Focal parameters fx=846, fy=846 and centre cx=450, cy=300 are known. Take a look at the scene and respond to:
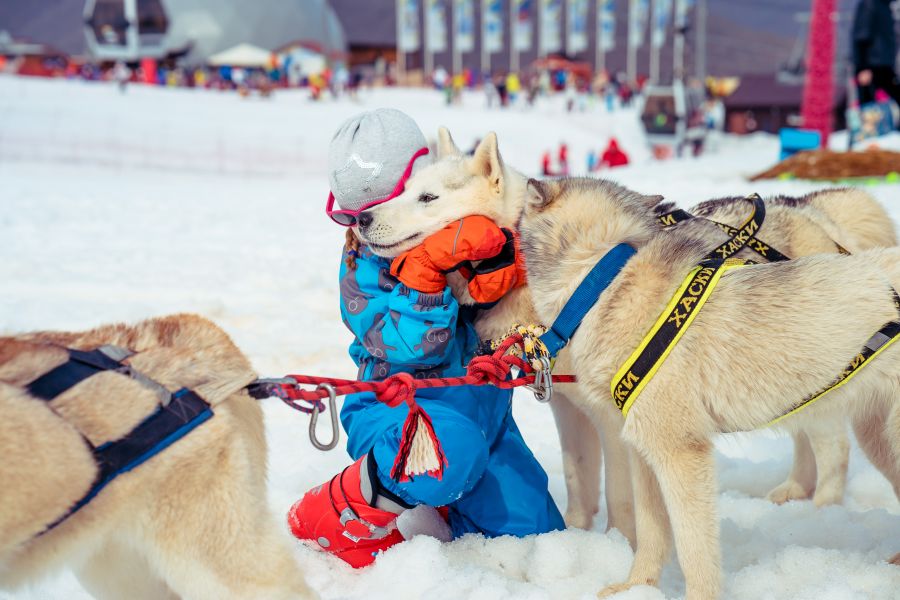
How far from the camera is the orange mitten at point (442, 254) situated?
2398 mm

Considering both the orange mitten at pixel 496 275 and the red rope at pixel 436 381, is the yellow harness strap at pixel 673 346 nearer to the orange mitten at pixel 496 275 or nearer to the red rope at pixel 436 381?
the red rope at pixel 436 381

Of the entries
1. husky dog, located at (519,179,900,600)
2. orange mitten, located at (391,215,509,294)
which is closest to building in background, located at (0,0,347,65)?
orange mitten, located at (391,215,509,294)

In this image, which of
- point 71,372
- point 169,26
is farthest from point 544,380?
point 169,26

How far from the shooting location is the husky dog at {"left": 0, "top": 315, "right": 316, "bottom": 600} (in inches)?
62.2

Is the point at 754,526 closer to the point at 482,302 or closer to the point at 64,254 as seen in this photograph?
the point at 482,302

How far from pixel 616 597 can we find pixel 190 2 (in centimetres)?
4580

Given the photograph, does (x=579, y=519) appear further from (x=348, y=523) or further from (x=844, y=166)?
(x=844, y=166)

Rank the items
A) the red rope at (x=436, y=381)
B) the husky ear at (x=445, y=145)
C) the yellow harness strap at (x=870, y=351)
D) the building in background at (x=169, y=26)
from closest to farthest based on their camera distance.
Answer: the red rope at (x=436, y=381) → the yellow harness strap at (x=870, y=351) → the husky ear at (x=445, y=145) → the building in background at (x=169, y=26)

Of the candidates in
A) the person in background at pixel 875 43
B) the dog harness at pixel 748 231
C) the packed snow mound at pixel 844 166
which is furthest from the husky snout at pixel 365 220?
the person in background at pixel 875 43

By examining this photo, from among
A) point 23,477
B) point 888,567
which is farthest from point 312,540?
point 888,567

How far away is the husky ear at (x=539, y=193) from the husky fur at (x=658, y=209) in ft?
0.80

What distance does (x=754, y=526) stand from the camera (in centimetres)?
285

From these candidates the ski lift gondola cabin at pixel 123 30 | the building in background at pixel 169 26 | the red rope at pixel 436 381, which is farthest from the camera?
the building in background at pixel 169 26

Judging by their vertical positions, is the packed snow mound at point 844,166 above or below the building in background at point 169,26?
below
